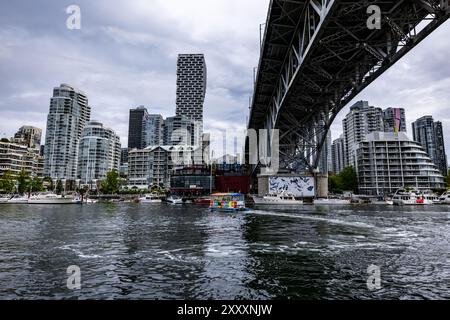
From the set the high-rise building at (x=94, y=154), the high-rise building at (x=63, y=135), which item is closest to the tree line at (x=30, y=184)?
the high-rise building at (x=94, y=154)

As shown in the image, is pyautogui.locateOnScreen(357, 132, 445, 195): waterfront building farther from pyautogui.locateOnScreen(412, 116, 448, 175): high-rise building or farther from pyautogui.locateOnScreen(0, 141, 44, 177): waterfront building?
pyautogui.locateOnScreen(0, 141, 44, 177): waterfront building

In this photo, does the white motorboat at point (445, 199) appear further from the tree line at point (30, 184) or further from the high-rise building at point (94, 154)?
the high-rise building at point (94, 154)

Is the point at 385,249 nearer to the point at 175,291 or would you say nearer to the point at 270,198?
the point at 175,291

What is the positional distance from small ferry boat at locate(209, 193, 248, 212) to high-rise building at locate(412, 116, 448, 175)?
155 metres

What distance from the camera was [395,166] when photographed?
9231 centimetres

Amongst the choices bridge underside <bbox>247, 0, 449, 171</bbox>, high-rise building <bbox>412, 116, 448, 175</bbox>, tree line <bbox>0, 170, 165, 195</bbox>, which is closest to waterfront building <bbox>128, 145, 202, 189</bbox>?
tree line <bbox>0, 170, 165, 195</bbox>

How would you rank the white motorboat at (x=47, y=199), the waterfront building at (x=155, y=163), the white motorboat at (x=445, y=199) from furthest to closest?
the waterfront building at (x=155, y=163)
the white motorboat at (x=445, y=199)
the white motorboat at (x=47, y=199)

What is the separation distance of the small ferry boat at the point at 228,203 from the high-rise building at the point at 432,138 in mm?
155099

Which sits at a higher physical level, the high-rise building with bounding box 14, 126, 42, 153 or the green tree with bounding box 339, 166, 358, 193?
the high-rise building with bounding box 14, 126, 42, 153

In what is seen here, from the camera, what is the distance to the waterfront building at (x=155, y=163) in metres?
140

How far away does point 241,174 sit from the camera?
107 metres

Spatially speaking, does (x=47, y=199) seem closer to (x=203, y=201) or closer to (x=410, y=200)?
(x=203, y=201)

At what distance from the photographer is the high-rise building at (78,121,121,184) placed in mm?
151000

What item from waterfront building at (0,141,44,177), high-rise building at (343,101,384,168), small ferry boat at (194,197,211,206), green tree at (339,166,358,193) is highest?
high-rise building at (343,101,384,168)
